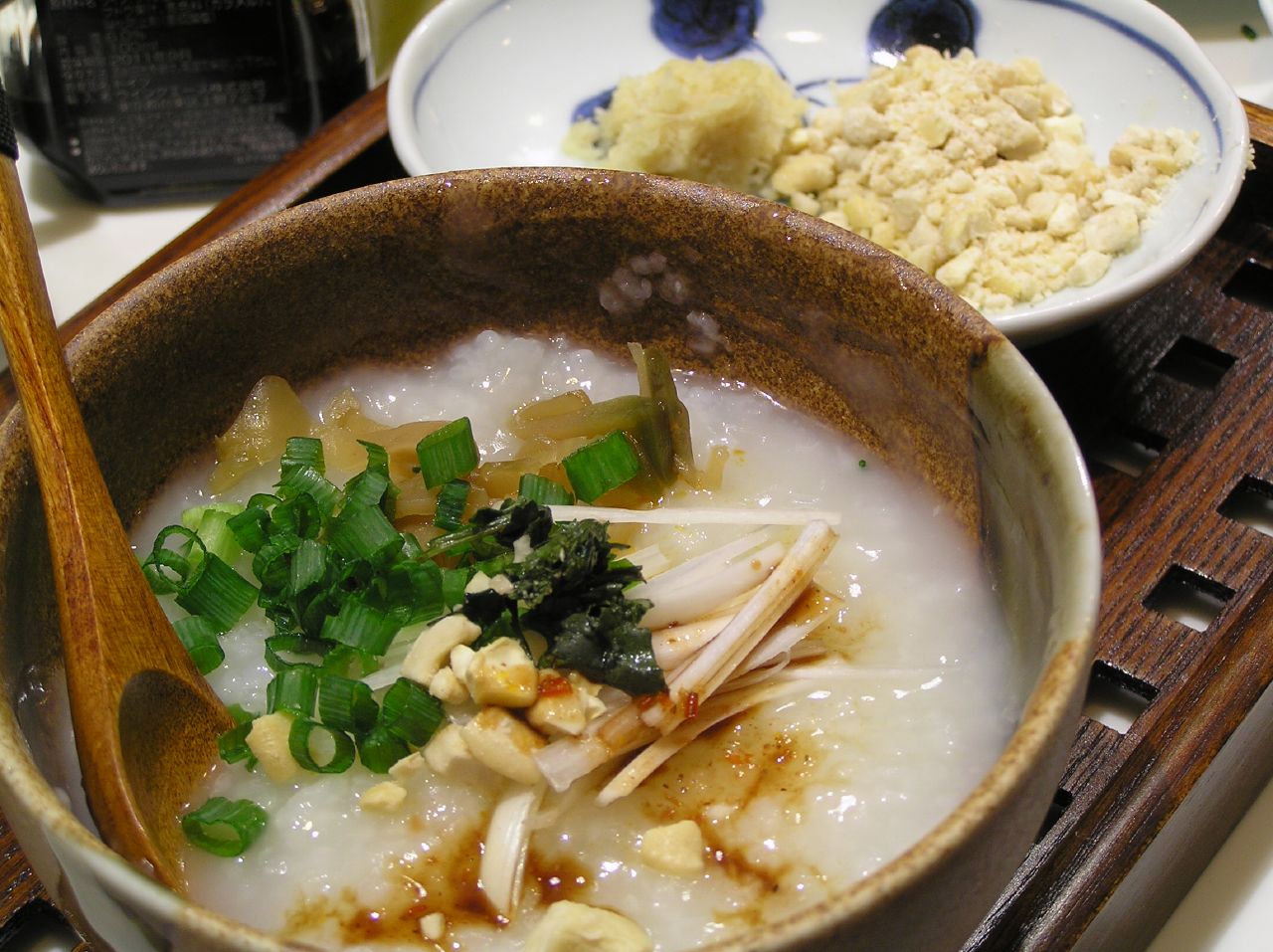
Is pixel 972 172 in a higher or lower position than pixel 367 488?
higher

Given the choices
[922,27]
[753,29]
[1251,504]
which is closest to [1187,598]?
[1251,504]

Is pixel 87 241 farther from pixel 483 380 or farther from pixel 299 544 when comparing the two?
pixel 299 544

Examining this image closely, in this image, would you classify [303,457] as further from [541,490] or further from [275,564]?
[541,490]

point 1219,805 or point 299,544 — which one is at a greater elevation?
point 1219,805

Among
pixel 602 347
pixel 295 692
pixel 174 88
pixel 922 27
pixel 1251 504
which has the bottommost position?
pixel 295 692

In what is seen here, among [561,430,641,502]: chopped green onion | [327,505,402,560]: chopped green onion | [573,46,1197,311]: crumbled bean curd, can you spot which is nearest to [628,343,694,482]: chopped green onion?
[561,430,641,502]: chopped green onion

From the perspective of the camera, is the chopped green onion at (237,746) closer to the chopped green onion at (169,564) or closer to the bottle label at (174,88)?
the chopped green onion at (169,564)

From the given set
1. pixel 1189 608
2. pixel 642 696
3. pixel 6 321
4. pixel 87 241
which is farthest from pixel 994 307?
pixel 87 241

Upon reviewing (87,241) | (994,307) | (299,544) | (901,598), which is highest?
(994,307)
